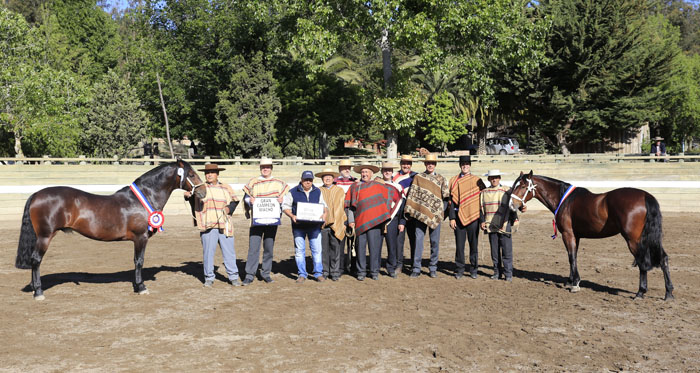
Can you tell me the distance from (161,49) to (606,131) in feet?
95.1

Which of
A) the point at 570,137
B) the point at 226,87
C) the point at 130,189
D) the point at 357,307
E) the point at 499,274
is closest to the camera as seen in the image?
the point at 357,307

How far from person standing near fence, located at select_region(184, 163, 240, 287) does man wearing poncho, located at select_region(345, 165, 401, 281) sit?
2.04 meters

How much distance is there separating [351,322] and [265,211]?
107 inches

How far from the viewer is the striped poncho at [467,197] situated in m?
10.2

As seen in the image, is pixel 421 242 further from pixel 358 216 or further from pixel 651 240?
pixel 651 240

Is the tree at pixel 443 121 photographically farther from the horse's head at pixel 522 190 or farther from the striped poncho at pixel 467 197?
the horse's head at pixel 522 190

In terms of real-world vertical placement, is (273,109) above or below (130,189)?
above

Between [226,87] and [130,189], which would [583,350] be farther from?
[226,87]

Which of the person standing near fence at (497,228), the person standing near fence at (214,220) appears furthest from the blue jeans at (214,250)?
the person standing near fence at (497,228)

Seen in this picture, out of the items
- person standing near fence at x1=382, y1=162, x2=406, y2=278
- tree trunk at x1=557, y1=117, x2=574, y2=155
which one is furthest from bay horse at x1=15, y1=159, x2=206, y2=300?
tree trunk at x1=557, y1=117, x2=574, y2=155

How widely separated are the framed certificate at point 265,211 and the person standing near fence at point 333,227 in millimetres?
933

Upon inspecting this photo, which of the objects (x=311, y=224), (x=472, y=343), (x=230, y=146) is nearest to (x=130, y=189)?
(x=311, y=224)

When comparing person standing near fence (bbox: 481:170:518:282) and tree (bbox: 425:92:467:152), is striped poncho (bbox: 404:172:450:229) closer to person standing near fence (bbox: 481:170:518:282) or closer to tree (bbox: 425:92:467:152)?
person standing near fence (bbox: 481:170:518:282)

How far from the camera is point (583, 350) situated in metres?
6.57
